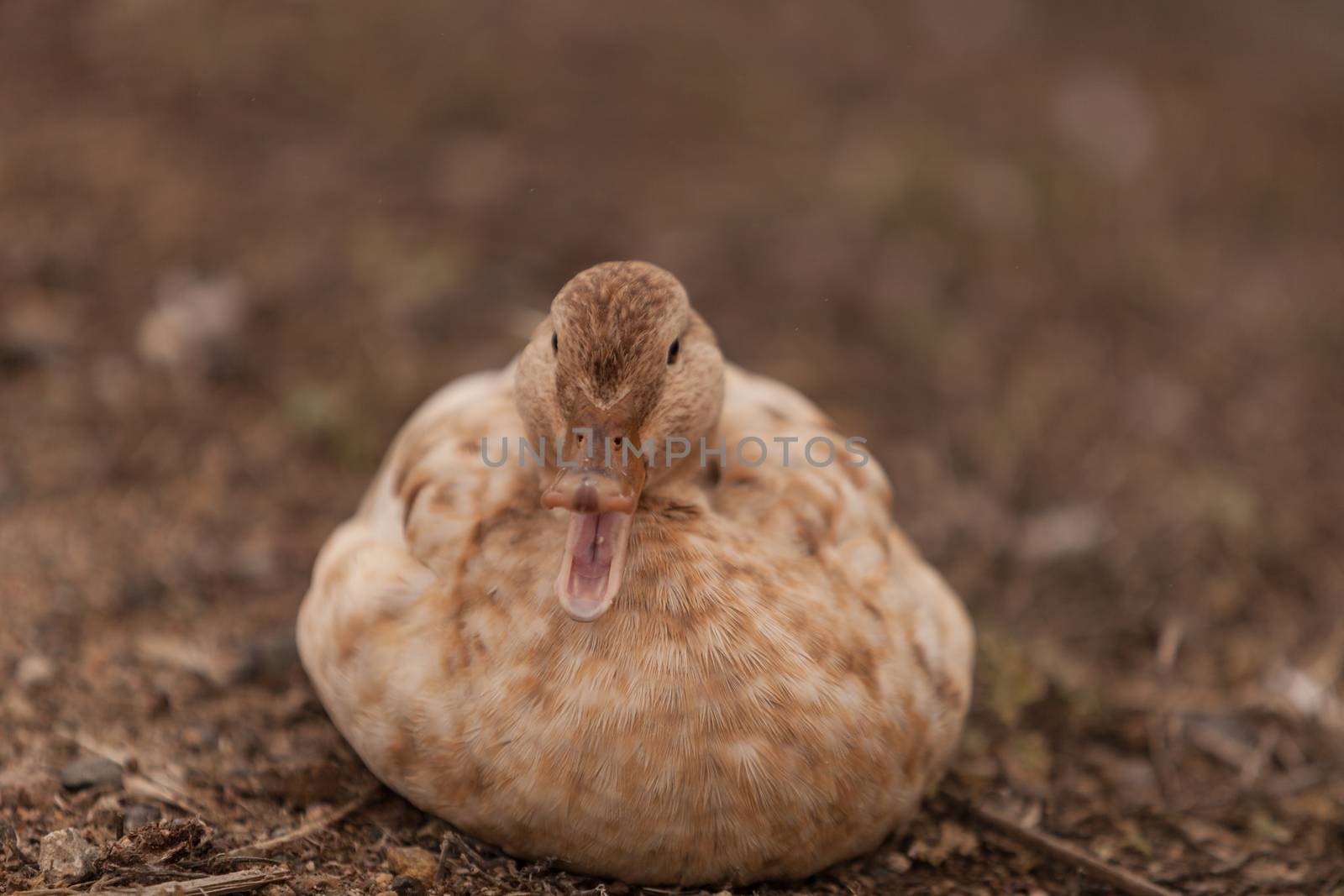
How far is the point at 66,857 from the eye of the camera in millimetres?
2811

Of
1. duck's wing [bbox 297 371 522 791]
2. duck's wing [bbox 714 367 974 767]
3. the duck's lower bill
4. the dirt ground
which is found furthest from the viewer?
the dirt ground

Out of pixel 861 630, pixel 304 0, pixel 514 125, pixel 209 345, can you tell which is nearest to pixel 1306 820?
pixel 861 630

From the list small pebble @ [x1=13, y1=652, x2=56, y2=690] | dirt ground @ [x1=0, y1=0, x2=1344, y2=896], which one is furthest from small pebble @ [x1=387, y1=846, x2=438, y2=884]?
small pebble @ [x1=13, y1=652, x2=56, y2=690]

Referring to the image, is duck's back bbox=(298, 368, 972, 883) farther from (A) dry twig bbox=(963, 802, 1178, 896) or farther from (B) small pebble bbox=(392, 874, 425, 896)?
(A) dry twig bbox=(963, 802, 1178, 896)

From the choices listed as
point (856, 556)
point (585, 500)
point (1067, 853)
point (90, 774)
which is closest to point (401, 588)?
point (585, 500)

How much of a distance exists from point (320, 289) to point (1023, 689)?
3.58m

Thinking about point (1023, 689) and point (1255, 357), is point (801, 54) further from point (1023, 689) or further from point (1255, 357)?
point (1023, 689)

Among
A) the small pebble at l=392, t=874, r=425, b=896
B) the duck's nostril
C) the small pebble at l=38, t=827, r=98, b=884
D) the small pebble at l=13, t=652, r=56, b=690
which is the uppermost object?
the duck's nostril

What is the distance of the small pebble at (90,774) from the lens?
3193 mm

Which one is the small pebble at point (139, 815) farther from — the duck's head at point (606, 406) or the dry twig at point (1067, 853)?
the dry twig at point (1067, 853)

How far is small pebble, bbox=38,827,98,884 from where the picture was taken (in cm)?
278

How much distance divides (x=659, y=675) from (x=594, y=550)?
1.04ft

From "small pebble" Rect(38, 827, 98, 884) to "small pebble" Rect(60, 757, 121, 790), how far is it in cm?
33

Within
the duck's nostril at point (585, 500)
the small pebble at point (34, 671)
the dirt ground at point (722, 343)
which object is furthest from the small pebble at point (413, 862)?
the small pebble at point (34, 671)
